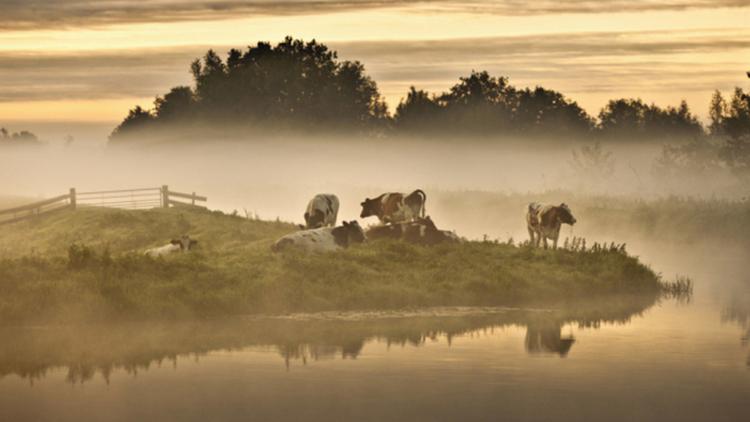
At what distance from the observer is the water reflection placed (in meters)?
24.5

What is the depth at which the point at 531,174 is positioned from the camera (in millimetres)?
116688

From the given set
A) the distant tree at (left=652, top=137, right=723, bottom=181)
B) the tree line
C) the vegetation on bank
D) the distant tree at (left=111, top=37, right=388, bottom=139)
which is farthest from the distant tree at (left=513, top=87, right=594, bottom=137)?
the vegetation on bank

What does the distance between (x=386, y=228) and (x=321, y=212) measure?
5115mm

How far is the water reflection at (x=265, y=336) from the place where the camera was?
24.5m

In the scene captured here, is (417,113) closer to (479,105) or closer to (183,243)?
(479,105)

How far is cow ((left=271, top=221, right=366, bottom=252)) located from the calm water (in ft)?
19.2

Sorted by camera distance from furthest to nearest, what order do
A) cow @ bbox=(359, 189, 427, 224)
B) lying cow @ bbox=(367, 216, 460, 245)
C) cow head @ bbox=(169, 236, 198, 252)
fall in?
cow @ bbox=(359, 189, 427, 224) → cow head @ bbox=(169, 236, 198, 252) → lying cow @ bbox=(367, 216, 460, 245)

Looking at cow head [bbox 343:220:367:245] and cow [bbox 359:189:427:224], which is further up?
cow [bbox 359:189:427:224]

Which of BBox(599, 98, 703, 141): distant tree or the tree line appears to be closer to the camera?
the tree line

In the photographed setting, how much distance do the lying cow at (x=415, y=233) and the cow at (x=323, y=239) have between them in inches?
46.5

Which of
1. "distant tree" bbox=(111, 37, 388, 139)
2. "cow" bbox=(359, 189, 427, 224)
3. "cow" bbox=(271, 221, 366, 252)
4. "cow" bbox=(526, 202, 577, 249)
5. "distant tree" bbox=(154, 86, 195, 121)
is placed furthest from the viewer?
"distant tree" bbox=(154, 86, 195, 121)

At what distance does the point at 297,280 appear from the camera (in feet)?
104

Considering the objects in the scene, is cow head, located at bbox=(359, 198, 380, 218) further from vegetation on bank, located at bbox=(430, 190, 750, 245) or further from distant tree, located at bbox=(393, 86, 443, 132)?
distant tree, located at bbox=(393, 86, 443, 132)

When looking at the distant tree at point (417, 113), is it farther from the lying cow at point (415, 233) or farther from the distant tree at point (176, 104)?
the lying cow at point (415, 233)
